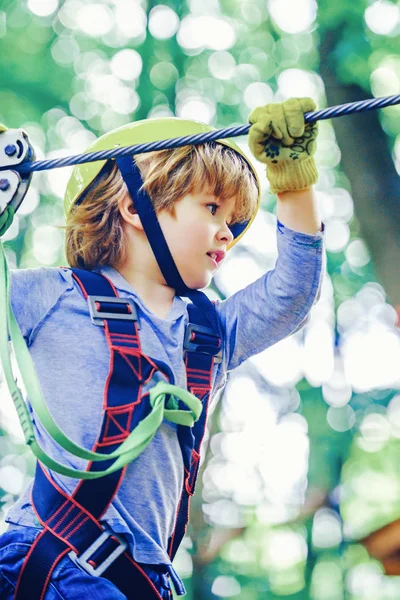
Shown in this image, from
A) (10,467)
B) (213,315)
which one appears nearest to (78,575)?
(213,315)

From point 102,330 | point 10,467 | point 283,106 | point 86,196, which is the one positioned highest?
point 283,106

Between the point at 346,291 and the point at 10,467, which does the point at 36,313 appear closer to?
the point at 346,291

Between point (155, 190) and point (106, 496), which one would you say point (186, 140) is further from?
point (106, 496)

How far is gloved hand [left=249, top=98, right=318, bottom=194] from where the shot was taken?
1891 mm

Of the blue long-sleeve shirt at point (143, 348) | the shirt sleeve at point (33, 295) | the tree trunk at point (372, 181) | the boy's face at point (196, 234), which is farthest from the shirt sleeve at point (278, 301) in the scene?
the tree trunk at point (372, 181)

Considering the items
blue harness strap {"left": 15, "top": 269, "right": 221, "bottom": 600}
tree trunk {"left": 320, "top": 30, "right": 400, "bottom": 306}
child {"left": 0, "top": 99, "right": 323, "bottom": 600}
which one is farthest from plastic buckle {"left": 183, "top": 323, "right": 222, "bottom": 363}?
tree trunk {"left": 320, "top": 30, "right": 400, "bottom": 306}

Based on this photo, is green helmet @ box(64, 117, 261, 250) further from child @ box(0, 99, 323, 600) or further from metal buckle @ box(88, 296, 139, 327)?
metal buckle @ box(88, 296, 139, 327)

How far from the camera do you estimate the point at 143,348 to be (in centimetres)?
207

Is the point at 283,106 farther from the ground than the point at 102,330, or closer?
farther from the ground

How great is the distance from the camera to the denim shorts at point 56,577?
6.13 ft

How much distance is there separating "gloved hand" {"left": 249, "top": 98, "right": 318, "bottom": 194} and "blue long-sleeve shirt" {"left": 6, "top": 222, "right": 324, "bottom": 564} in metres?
0.15

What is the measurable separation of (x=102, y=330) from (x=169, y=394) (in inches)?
8.9

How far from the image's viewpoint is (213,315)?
7.27ft

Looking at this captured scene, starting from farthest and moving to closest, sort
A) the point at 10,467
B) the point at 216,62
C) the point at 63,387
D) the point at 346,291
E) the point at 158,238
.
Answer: the point at 10,467 → the point at 346,291 → the point at 216,62 → the point at 158,238 → the point at 63,387
